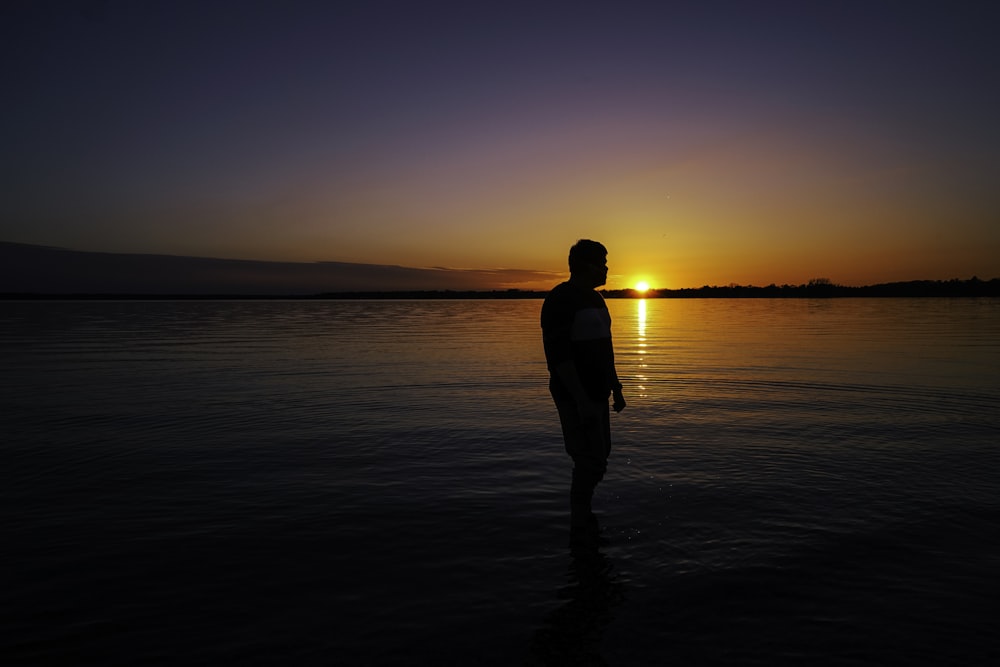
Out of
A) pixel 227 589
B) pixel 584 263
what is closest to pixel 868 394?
pixel 584 263

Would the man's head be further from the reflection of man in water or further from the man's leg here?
the man's leg

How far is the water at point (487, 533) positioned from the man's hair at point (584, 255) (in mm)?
2738

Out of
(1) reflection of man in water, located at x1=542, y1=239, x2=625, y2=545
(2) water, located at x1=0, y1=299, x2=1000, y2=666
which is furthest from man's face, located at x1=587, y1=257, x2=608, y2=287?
(2) water, located at x1=0, y1=299, x2=1000, y2=666

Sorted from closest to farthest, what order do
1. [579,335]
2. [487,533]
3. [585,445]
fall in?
[579,335] → [585,445] → [487,533]

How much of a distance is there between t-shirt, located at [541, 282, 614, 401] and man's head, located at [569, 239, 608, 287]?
0.46ft

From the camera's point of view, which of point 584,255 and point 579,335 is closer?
point 579,335

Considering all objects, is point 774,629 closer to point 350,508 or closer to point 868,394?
point 350,508

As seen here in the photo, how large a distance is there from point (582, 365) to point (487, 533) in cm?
205

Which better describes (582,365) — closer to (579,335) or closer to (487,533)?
(579,335)

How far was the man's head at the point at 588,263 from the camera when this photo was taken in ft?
20.9

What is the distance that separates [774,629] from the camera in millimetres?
4734

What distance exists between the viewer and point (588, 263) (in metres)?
6.42

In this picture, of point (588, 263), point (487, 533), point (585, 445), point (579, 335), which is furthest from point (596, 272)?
point (487, 533)

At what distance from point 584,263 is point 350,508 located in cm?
393
